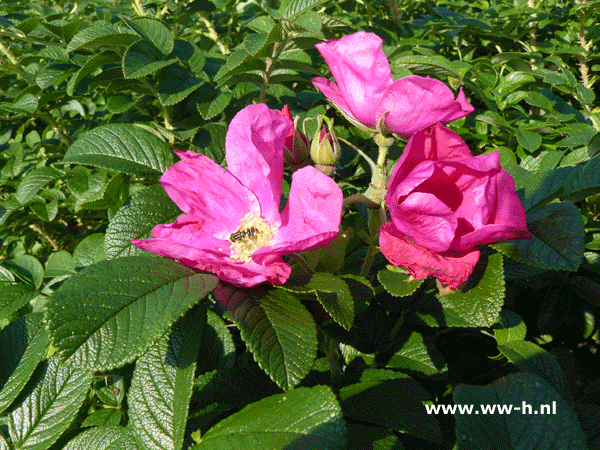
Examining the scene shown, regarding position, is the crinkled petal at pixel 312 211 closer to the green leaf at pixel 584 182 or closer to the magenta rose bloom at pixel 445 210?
the magenta rose bloom at pixel 445 210

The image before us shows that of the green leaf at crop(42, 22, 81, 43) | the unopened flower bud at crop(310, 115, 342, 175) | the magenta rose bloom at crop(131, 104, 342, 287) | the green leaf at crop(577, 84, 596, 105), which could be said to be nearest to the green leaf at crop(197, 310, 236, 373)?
the magenta rose bloom at crop(131, 104, 342, 287)

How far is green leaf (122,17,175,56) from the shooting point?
4.41 ft

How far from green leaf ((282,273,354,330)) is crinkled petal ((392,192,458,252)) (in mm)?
136

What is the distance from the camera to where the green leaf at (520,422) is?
0.62 meters

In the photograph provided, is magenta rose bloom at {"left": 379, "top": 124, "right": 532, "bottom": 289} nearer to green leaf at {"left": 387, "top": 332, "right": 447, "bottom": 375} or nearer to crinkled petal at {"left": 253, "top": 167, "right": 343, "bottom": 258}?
crinkled petal at {"left": 253, "top": 167, "right": 343, "bottom": 258}

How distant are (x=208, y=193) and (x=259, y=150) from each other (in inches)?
6.0

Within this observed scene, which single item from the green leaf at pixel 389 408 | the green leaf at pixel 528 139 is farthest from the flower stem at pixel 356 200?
the green leaf at pixel 528 139

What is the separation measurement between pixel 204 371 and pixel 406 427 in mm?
479

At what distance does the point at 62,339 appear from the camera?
2.09 feet

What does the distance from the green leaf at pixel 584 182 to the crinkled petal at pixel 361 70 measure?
43 centimetres

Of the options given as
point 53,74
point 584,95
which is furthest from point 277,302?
point 584,95

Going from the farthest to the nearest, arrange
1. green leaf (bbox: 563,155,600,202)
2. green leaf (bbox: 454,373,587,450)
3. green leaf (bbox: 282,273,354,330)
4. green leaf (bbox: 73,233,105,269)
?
green leaf (bbox: 73,233,105,269) → green leaf (bbox: 563,155,600,202) → green leaf (bbox: 282,273,354,330) → green leaf (bbox: 454,373,587,450)

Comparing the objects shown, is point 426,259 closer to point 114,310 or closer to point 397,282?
point 397,282

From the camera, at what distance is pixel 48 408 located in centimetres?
99
